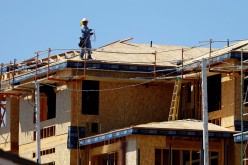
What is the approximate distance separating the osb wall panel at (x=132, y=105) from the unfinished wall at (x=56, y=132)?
182 centimetres

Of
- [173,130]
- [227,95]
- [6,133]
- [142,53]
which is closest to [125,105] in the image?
[142,53]

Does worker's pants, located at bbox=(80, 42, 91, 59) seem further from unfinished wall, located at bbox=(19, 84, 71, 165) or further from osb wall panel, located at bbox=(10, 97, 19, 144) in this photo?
osb wall panel, located at bbox=(10, 97, 19, 144)

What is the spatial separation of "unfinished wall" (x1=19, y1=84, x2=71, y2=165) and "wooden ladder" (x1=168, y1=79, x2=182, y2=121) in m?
5.04

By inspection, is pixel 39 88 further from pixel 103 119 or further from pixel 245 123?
pixel 245 123

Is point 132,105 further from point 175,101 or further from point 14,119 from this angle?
point 14,119

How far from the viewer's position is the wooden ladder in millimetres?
44594

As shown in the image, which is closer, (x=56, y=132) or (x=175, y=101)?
(x=175, y=101)

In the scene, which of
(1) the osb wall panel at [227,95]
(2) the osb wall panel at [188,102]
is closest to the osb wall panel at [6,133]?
(2) the osb wall panel at [188,102]

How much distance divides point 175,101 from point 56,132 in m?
6.40

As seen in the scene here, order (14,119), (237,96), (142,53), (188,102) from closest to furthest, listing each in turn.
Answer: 1. (237,96)
2. (188,102)
3. (142,53)
4. (14,119)

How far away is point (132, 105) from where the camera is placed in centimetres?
4634

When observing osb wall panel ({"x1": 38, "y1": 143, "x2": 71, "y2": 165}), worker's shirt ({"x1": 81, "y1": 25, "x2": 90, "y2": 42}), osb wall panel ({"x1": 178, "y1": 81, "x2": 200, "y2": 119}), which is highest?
worker's shirt ({"x1": 81, "y1": 25, "x2": 90, "y2": 42})

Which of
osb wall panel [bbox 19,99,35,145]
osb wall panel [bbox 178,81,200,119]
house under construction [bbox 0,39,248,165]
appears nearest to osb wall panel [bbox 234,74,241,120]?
house under construction [bbox 0,39,248,165]

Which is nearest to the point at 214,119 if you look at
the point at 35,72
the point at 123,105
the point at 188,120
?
the point at 188,120
